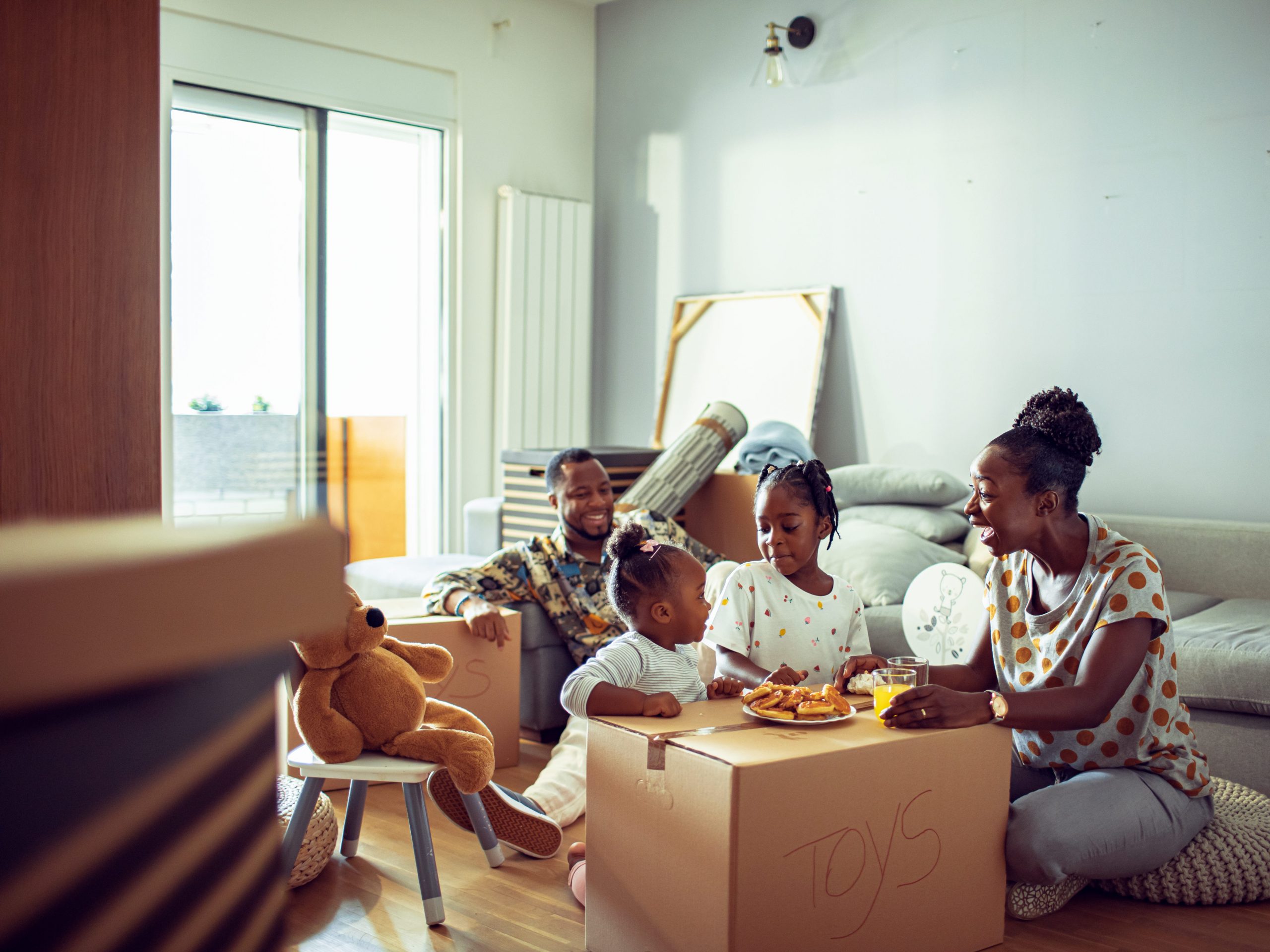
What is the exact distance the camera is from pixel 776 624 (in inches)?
85.4

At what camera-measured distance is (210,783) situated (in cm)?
35

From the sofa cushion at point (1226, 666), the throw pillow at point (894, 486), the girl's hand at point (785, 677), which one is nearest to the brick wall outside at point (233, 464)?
the throw pillow at point (894, 486)

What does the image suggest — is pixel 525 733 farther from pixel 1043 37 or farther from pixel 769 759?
pixel 1043 37

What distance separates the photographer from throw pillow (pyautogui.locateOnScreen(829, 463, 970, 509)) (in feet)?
11.5

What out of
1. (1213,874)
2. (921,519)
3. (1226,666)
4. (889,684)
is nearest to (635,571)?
(889,684)

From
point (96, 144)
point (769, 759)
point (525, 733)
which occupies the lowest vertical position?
point (525, 733)

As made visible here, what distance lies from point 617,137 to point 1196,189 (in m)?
2.65

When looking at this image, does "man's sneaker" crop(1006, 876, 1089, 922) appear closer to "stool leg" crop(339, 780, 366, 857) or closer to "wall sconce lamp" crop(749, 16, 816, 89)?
"stool leg" crop(339, 780, 366, 857)

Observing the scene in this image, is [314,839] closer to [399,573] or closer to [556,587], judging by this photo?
[556,587]

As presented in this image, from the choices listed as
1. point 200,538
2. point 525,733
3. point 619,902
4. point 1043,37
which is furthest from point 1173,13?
point 200,538

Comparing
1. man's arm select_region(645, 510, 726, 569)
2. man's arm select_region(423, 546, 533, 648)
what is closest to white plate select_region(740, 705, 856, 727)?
man's arm select_region(423, 546, 533, 648)

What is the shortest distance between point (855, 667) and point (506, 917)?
73 centimetres

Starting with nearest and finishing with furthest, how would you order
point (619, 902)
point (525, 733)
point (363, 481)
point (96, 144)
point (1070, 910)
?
1. point (96, 144)
2. point (619, 902)
3. point (1070, 910)
4. point (525, 733)
5. point (363, 481)

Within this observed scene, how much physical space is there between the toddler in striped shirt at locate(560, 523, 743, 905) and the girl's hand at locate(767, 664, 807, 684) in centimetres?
7
